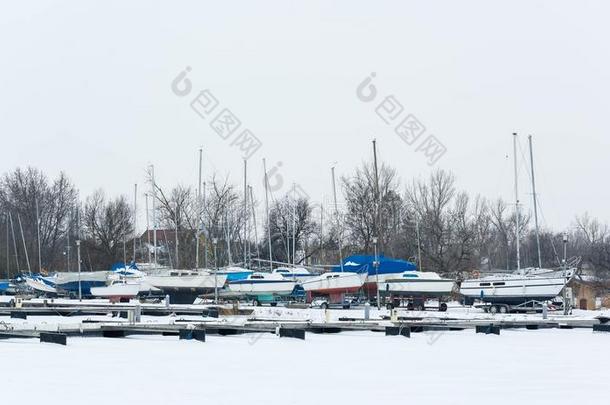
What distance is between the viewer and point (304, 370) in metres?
17.6

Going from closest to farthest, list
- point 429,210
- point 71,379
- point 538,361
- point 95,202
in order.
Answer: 1. point 71,379
2. point 538,361
3. point 429,210
4. point 95,202

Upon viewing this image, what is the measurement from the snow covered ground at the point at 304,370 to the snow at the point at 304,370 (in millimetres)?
21

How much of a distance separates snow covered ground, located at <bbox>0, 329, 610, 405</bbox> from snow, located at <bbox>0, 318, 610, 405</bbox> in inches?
0.8

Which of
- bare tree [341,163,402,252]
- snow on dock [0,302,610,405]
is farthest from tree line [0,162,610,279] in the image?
snow on dock [0,302,610,405]

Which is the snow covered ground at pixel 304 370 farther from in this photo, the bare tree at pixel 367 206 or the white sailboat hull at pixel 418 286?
the bare tree at pixel 367 206

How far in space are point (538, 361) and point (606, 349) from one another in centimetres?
436

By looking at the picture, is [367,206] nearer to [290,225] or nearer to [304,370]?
[290,225]

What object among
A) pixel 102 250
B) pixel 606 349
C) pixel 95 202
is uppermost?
pixel 95 202

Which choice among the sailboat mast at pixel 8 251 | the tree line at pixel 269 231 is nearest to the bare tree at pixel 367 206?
the tree line at pixel 269 231

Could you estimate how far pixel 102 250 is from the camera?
307ft

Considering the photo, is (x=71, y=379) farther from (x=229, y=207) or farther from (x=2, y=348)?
(x=229, y=207)

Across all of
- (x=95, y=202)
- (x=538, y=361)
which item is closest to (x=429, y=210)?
(x=95, y=202)

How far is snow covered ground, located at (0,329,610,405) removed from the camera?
13.8 metres

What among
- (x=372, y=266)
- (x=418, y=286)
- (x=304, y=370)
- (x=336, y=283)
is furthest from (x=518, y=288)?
(x=304, y=370)
